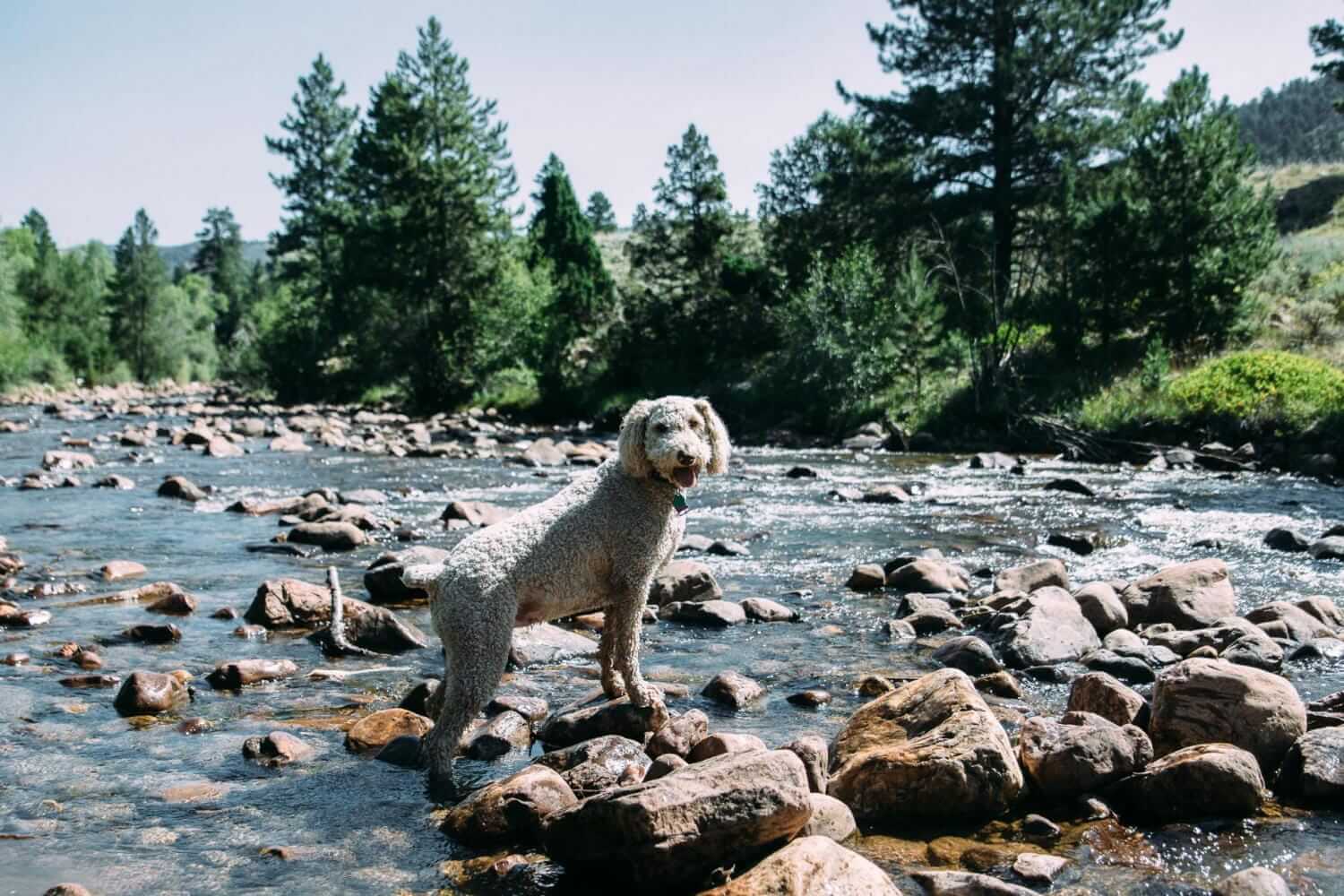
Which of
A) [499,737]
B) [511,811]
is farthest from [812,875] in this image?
[499,737]

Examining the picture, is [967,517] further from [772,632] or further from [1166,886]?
[1166,886]

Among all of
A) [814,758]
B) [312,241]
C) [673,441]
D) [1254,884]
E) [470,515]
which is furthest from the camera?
[312,241]

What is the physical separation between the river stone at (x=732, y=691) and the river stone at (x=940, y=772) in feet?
5.41

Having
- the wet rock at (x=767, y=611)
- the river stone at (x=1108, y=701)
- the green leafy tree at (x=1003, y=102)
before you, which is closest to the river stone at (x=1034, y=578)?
the wet rock at (x=767, y=611)

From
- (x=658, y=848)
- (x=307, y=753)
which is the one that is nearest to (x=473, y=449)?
(x=307, y=753)

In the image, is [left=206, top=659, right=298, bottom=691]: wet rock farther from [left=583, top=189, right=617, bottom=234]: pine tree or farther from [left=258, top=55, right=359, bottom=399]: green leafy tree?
[left=583, top=189, right=617, bottom=234]: pine tree

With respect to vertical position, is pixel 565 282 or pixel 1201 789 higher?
pixel 565 282

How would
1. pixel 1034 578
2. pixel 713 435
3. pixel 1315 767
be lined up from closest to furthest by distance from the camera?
pixel 1315 767 < pixel 713 435 < pixel 1034 578

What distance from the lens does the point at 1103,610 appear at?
986 cm

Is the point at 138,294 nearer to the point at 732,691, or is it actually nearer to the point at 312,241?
the point at 312,241

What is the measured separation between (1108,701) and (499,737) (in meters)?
4.22

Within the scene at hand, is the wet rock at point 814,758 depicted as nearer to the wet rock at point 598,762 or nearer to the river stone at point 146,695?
the wet rock at point 598,762

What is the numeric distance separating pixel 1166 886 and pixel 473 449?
27.1 m

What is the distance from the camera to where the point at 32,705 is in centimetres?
779
